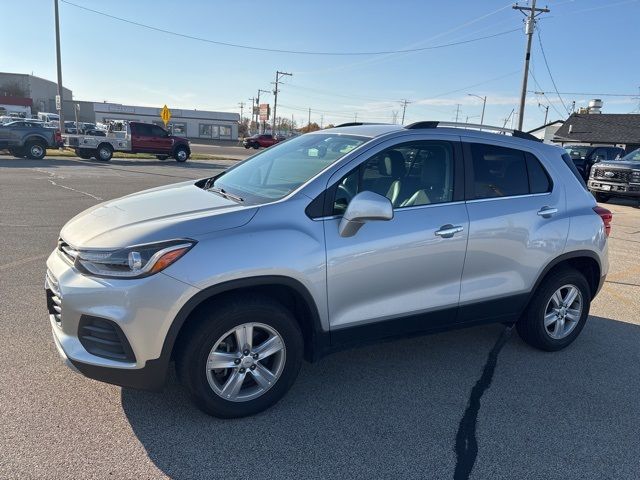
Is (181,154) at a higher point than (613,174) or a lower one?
lower

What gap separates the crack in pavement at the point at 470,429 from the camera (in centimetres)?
278

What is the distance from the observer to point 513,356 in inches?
167

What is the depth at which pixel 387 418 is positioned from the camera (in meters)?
3.22

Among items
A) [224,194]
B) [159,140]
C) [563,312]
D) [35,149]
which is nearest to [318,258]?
[224,194]

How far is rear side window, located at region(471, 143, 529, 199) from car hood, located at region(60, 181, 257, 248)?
1852 millimetres

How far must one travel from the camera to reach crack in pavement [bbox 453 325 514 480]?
2783 millimetres

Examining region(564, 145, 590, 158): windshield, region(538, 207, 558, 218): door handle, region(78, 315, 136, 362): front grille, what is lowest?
region(78, 315, 136, 362): front grille

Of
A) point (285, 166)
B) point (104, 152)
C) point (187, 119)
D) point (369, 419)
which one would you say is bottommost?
point (369, 419)

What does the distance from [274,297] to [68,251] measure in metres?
1.31

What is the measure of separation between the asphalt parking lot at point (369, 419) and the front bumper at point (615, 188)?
12.4 metres

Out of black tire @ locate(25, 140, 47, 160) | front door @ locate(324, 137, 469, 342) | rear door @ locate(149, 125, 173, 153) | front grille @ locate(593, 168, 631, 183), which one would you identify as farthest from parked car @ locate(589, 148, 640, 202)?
black tire @ locate(25, 140, 47, 160)

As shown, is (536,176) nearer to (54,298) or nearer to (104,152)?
(54,298)

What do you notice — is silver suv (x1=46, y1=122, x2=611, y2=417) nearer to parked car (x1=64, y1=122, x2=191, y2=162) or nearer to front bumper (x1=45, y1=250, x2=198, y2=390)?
front bumper (x1=45, y1=250, x2=198, y2=390)

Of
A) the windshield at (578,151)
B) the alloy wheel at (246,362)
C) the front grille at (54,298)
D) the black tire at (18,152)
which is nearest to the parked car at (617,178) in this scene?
the windshield at (578,151)
